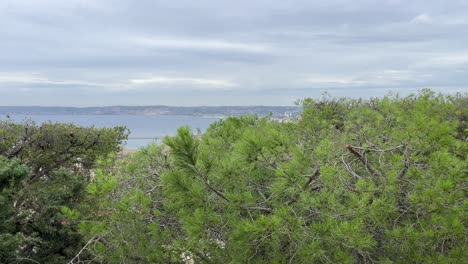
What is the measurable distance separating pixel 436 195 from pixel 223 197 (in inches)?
55.3

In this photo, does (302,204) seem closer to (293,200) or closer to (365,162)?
(293,200)

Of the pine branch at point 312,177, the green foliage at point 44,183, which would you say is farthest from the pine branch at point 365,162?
the green foliage at point 44,183

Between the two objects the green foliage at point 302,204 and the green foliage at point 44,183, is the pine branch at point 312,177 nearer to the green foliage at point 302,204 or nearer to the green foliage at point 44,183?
the green foliage at point 302,204

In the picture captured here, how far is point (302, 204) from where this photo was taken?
3377mm

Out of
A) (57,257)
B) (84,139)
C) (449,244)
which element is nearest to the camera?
(449,244)

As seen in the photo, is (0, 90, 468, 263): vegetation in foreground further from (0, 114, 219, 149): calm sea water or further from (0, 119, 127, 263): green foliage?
(0, 119, 127, 263): green foliage

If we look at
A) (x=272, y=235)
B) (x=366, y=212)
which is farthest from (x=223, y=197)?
(x=366, y=212)

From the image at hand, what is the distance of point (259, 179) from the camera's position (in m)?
3.69

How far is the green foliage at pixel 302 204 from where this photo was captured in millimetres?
3289

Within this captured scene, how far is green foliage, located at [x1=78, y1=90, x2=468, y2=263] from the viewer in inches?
129

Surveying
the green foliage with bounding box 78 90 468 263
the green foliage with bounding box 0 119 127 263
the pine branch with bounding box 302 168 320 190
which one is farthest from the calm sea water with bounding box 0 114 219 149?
the pine branch with bounding box 302 168 320 190

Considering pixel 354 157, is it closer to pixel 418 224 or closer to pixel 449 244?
pixel 418 224

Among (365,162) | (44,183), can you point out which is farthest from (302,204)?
(44,183)

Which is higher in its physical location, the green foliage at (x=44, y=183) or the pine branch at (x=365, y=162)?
the pine branch at (x=365, y=162)
